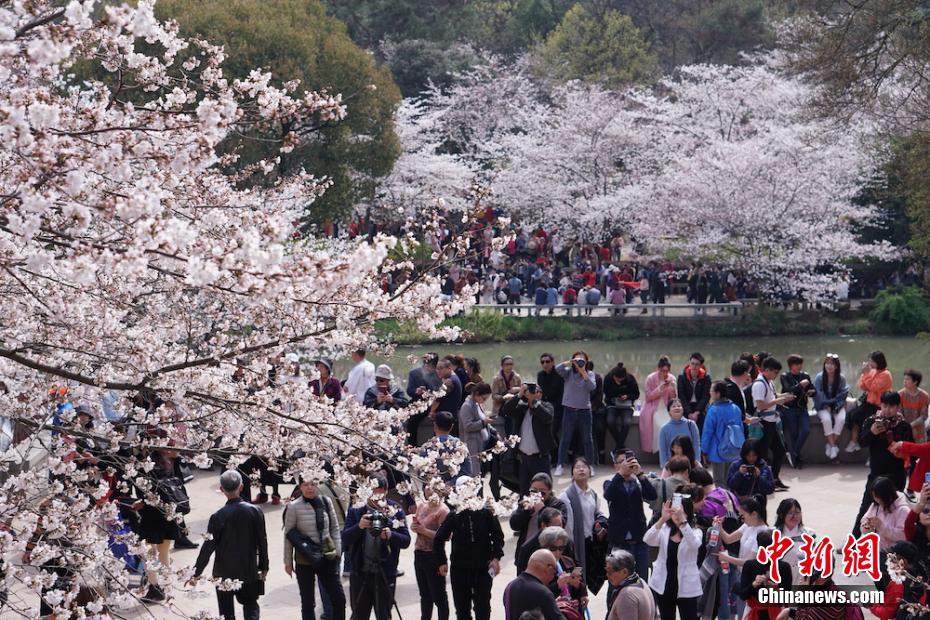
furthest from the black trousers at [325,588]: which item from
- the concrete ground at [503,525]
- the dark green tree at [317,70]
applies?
the dark green tree at [317,70]

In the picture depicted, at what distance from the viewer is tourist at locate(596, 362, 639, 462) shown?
12.7 meters

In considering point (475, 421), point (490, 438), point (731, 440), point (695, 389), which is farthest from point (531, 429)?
point (695, 389)

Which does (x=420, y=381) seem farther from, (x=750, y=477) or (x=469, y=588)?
(x=469, y=588)

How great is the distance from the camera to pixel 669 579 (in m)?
7.46

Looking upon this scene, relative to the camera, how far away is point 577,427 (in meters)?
12.3

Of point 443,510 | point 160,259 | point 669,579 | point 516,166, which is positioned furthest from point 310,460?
point 516,166

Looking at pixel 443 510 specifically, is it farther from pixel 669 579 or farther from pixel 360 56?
pixel 360 56

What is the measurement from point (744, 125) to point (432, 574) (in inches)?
1262

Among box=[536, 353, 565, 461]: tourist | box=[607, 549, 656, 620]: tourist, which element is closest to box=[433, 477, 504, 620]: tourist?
box=[607, 549, 656, 620]: tourist

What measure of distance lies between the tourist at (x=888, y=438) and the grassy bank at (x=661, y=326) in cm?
1869

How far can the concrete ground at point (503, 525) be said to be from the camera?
8789 mm

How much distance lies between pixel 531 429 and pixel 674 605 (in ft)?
11.4

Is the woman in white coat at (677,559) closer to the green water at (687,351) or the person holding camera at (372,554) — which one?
the person holding camera at (372,554)

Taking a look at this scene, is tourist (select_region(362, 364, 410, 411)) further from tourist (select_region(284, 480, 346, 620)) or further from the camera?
the camera
